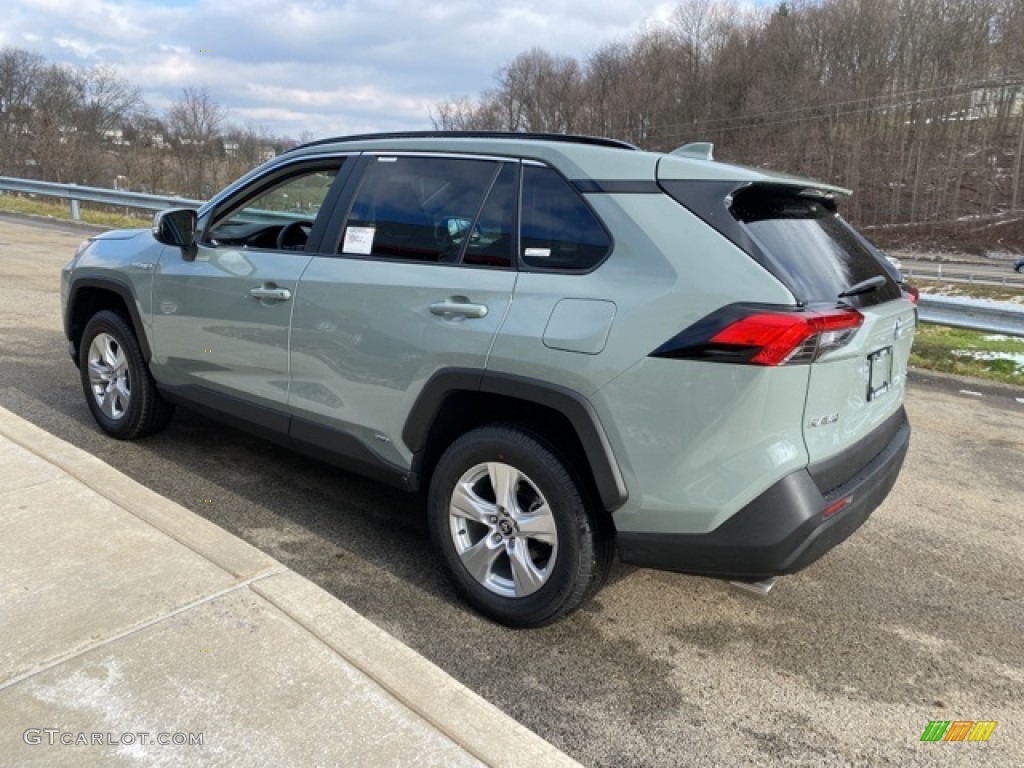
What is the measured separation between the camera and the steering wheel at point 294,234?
153 inches

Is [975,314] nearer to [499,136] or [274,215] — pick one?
[499,136]

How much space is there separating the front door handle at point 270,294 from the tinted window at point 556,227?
126 centimetres

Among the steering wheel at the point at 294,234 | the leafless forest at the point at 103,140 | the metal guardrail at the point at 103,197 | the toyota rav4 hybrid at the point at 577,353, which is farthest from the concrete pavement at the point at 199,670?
the leafless forest at the point at 103,140

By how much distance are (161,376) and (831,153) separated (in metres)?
78.3

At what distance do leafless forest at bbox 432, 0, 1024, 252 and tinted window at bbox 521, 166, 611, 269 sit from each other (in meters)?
57.4

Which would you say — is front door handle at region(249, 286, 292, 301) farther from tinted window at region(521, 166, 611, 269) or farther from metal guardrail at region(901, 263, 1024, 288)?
metal guardrail at region(901, 263, 1024, 288)

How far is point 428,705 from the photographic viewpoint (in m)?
2.27

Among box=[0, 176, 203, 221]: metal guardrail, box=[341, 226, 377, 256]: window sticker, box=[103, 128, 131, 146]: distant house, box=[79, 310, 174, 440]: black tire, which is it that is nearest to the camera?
box=[341, 226, 377, 256]: window sticker

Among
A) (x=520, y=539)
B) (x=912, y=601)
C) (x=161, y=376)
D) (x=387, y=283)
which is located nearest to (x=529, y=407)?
(x=520, y=539)

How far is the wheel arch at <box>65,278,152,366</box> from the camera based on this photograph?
4.40 m

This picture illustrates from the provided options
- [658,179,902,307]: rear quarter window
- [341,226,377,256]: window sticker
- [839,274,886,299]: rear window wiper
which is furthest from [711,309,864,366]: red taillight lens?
[341,226,377,256]: window sticker

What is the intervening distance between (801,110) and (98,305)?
8095 centimetres

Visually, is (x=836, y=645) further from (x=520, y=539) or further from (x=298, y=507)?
(x=298, y=507)

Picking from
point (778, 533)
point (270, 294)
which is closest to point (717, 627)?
point (778, 533)
